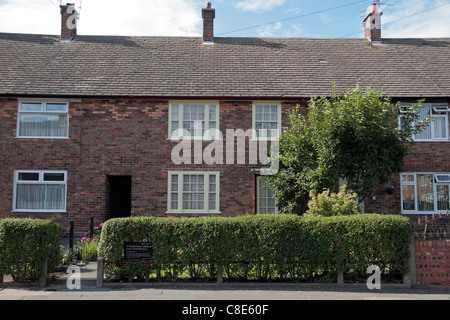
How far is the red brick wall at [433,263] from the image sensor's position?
334 inches

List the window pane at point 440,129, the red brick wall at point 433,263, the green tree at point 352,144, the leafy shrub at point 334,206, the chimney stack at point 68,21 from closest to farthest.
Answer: the red brick wall at point 433,263 → the leafy shrub at point 334,206 → the green tree at point 352,144 → the window pane at point 440,129 → the chimney stack at point 68,21

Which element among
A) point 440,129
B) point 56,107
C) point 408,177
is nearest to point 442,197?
point 408,177

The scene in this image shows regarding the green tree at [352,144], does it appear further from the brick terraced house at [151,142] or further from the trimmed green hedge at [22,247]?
the trimmed green hedge at [22,247]

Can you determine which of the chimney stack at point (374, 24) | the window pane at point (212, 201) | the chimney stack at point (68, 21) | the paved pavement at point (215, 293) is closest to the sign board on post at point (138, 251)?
the paved pavement at point (215, 293)

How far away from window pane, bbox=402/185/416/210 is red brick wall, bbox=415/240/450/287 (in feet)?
21.2

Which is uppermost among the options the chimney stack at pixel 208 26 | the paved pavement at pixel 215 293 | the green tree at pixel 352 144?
the chimney stack at pixel 208 26

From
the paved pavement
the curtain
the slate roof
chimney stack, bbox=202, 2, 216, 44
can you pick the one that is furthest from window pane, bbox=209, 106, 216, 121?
the paved pavement

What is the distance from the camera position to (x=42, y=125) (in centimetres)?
1502

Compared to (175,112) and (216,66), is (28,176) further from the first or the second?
(216,66)

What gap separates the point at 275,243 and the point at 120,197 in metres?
10.0

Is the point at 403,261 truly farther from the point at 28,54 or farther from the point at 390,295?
the point at 28,54

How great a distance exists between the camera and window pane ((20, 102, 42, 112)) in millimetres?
14961

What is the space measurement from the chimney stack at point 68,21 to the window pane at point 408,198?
1584 centimetres

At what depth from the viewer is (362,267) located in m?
8.36
